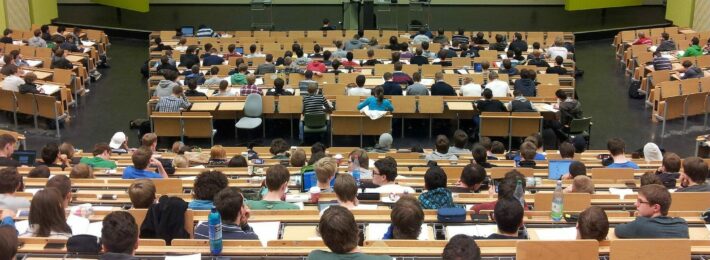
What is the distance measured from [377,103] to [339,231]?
8642 millimetres

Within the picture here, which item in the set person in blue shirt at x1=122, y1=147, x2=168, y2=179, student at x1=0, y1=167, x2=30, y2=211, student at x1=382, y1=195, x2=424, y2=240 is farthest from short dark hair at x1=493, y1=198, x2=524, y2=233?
person in blue shirt at x1=122, y1=147, x2=168, y2=179

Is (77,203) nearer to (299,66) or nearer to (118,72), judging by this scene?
(299,66)

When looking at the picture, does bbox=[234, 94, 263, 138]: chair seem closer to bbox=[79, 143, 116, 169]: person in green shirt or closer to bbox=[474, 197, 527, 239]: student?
bbox=[79, 143, 116, 169]: person in green shirt

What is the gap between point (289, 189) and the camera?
8570 millimetres

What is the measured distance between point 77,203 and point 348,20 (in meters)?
16.6

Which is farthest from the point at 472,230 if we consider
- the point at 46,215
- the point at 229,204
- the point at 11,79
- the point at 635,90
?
the point at 635,90

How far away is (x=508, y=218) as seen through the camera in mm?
5867

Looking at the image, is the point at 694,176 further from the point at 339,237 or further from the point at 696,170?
the point at 339,237

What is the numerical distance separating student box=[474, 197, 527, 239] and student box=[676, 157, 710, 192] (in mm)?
2959

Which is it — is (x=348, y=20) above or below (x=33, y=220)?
above

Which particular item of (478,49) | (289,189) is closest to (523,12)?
(478,49)

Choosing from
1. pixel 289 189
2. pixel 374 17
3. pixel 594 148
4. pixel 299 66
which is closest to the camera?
pixel 289 189

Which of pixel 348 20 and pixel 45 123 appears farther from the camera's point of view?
pixel 348 20

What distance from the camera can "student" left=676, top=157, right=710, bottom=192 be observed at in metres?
8.01
